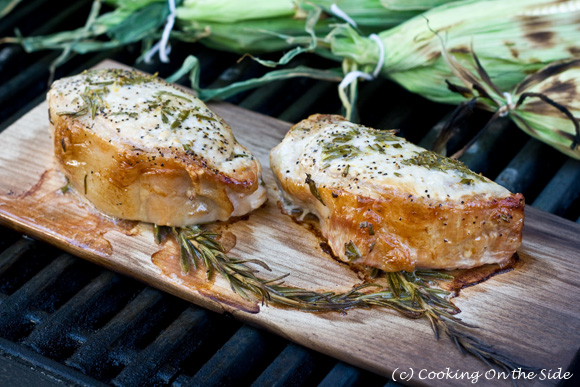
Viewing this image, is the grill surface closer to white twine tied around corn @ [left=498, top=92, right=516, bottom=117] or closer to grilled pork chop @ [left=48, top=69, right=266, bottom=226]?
white twine tied around corn @ [left=498, top=92, right=516, bottom=117]

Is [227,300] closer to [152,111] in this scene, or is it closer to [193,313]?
[193,313]

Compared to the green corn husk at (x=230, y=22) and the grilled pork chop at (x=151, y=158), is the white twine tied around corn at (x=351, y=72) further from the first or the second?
the grilled pork chop at (x=151, y=158)

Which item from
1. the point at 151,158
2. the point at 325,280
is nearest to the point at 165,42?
the point at 151,158

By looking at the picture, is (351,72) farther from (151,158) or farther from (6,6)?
(6,6)

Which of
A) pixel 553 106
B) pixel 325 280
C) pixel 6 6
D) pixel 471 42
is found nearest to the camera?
pixel 325 280

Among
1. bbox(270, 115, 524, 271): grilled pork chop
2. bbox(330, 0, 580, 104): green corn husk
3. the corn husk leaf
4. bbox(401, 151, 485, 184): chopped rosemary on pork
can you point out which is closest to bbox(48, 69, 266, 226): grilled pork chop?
bbox(270, 115, 524, 271): grilled pork chop

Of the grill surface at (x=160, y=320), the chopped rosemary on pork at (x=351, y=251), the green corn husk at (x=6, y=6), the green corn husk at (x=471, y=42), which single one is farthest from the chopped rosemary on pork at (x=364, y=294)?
the green corn husk at (x=6, y=6)
